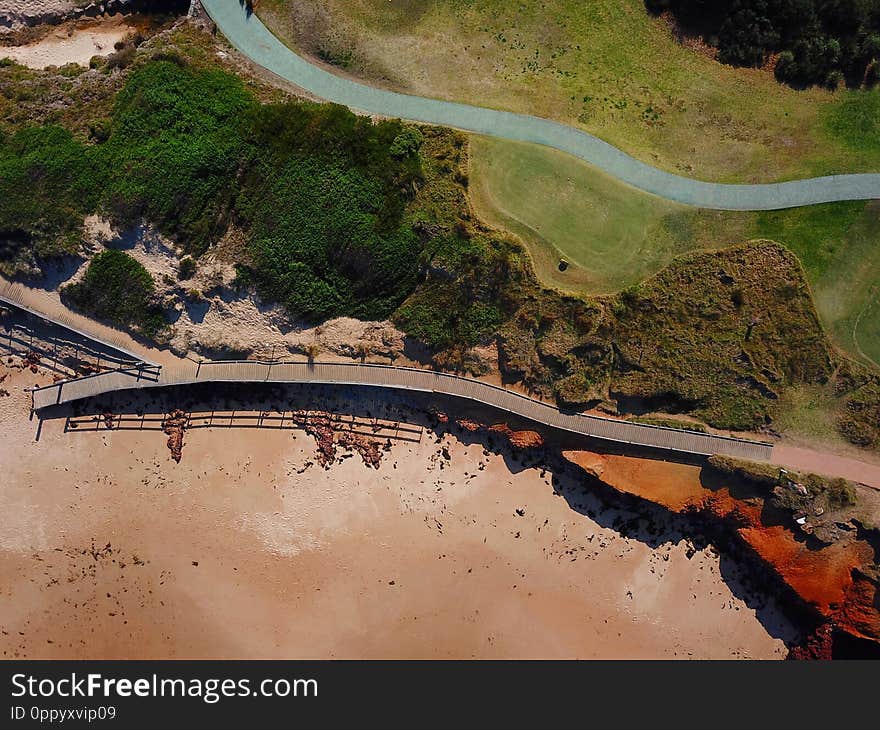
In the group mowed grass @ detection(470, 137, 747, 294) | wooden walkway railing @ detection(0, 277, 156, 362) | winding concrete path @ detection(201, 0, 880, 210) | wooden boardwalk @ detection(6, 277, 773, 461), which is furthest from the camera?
wooden walkway railing @ detection(0, 277, 156, 362)

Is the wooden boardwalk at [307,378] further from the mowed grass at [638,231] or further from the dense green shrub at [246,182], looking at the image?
the mowed grass at [638,231]

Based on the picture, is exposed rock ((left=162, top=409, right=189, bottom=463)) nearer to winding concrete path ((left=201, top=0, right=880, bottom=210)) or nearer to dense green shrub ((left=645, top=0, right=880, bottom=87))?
winding concrete path ((left=201, top=0, right=880, bottom=210))

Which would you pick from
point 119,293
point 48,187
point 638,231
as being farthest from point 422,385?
point 48,187

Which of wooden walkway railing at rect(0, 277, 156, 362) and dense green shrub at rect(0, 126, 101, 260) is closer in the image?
dense green shrub at rect(0, 126, 101, 260)

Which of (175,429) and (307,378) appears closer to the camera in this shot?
(307,378)

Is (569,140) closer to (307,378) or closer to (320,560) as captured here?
(307,378)

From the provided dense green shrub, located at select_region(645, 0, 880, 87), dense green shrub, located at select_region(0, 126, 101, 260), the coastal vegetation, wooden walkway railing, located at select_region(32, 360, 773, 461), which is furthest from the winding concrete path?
wooden walkway railing, located at select_region(32, 360, 773, 461)
